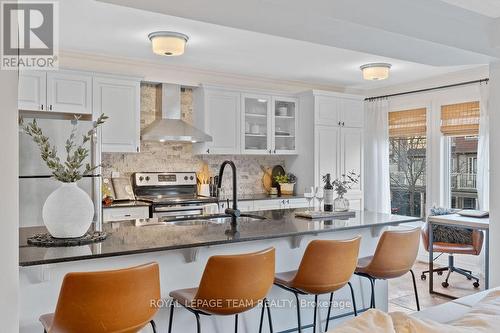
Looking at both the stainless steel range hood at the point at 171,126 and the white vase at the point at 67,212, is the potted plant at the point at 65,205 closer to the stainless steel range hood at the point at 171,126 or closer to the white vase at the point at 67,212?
the white vase at the point at 67,212

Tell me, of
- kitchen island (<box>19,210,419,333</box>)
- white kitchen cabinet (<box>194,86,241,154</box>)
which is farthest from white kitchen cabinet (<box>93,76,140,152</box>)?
kitchen island (<box>19,210,419,333</box>)

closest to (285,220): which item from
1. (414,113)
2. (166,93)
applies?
(166,93)

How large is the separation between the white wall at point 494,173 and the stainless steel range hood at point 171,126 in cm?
305

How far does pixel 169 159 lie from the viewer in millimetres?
5359

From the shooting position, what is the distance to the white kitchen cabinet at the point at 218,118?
5.27 meters

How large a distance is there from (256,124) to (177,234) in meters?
3.51

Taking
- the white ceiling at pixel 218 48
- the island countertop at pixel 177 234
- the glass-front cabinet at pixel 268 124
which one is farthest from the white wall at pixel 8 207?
the glass-front cabinet at pixel 268 124

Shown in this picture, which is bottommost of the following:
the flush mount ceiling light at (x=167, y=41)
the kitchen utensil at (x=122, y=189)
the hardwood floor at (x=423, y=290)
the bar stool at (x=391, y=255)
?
the hardwood floor at (x=423, y=290)

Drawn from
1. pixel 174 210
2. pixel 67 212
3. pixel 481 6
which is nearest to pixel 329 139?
pixel 174 210

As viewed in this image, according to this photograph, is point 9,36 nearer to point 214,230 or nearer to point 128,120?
point 214,230

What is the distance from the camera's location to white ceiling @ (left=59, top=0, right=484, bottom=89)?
3.50m

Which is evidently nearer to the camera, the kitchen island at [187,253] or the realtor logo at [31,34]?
the realtor logo at [31,34]

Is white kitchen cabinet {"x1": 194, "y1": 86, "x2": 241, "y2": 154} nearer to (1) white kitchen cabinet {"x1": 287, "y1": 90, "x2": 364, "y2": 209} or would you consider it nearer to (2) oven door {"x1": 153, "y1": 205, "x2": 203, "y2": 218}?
(2) oven door {"x1": 153, "y1": 205, "x2": 203, "y2": 218}

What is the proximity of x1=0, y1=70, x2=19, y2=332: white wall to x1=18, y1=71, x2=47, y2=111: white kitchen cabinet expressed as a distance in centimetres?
290
